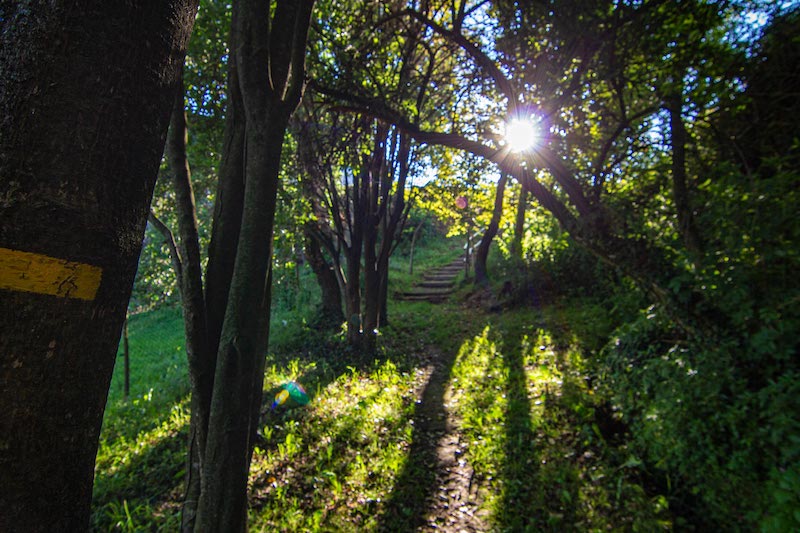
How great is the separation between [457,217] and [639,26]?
957 cm

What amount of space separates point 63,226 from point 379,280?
25.4ft

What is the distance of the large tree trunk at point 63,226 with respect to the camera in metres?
0.80

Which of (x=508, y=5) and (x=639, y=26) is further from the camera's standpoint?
(x=508, y=5)

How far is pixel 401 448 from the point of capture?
470 cm

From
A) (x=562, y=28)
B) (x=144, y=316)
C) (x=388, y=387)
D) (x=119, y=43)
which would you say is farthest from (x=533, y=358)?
(x=144, y=316)

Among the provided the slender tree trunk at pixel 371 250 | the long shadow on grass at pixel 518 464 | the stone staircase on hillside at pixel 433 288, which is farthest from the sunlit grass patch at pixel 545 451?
the stone staircase on hillside at pixel 433 288

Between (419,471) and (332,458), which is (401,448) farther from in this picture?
(332,458)

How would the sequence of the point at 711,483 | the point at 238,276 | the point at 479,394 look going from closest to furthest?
1. the point at 238,276
2. the point at 711,483
3. the point at 479,394

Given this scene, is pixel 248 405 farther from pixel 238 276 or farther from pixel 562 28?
pixel 562 28

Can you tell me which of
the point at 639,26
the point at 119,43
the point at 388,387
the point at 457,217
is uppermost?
the point at 639,26

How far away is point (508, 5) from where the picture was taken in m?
5.97

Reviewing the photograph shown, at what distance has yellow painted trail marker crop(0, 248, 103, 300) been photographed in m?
0.80

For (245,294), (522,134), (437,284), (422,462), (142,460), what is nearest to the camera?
(245,294)

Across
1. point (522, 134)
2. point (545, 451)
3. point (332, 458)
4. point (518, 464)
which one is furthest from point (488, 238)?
point (332, 458)
